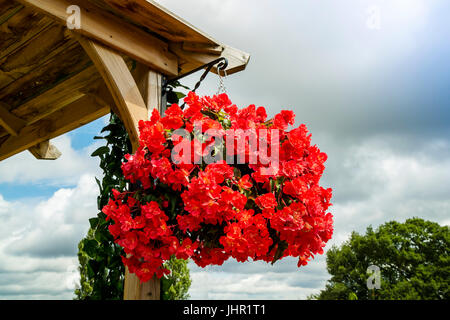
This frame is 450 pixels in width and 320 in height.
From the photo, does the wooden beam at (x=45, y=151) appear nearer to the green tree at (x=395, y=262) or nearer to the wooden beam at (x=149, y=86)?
the wooden beam at (x=149, y=86)

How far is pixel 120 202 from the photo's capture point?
198 centimetres

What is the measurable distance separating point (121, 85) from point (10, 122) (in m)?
2.49

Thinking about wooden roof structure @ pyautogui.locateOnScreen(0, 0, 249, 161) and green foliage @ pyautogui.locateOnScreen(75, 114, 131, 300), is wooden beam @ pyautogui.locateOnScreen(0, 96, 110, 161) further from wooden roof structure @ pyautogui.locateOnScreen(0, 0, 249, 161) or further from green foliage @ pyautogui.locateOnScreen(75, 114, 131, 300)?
green foliage @ pyautogui.locateOnScreen(75, 114, 131, 300)

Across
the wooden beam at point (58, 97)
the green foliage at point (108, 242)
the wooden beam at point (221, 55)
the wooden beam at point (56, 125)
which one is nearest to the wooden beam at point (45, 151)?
the wooden beam at point (56, 125)

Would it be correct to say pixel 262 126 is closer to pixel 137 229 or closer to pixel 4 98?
pixel 137 229

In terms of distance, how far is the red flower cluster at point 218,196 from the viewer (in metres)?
1.82

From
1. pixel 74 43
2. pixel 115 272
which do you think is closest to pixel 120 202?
pixel 115 272

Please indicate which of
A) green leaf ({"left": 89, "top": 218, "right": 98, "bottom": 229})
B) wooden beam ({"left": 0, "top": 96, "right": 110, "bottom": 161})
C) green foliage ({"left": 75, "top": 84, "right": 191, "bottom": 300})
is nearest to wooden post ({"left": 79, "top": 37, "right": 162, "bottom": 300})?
green foliage ({"left": 75, "top": 84, "right": 191, "bottom": 300})

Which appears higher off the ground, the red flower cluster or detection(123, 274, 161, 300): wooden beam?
the red flower cluster

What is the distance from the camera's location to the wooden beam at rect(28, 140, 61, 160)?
468 centimetres

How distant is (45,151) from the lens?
4.73 m

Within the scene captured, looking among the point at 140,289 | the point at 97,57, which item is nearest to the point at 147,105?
the point at 97,57

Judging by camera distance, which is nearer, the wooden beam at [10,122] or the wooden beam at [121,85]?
the wooden beam at [121,85]

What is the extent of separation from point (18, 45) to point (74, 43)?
1.49 feet
